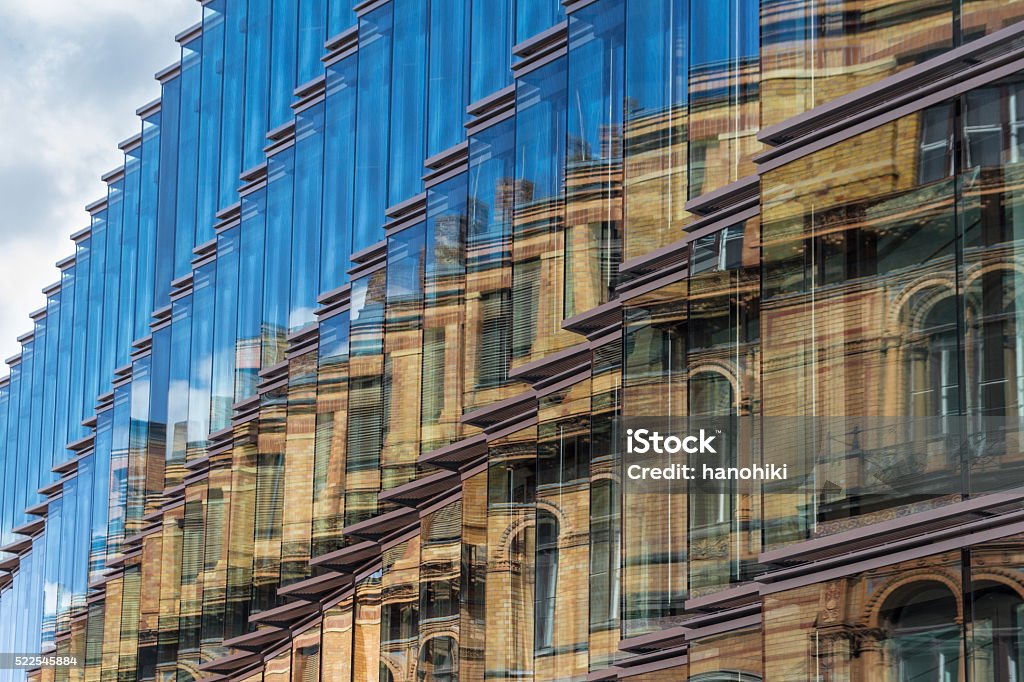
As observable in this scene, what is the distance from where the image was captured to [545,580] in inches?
1230

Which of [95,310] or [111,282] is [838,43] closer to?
[111,282]

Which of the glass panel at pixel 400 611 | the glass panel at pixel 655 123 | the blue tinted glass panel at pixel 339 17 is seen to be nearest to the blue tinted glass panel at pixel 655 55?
the glass panel at pixel 655 123

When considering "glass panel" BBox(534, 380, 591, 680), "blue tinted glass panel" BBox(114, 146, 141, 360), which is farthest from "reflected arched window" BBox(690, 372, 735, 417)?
"blue tinted glass panel" BBox(114, 146, 141, 360)

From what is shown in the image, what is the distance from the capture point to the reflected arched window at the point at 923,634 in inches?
788

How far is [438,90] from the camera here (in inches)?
1559

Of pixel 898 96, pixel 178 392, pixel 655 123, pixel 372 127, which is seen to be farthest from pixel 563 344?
pixel 178 392

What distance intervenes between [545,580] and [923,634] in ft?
37.9

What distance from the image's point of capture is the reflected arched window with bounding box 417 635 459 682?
35.2 metres

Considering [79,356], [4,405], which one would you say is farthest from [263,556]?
[4,405]

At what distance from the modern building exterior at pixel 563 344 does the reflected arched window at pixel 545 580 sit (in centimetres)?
6

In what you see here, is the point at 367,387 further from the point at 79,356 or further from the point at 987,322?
the point at 79,356

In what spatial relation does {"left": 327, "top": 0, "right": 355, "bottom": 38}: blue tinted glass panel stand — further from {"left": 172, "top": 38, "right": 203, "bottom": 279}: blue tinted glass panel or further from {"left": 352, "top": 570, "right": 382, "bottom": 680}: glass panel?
{"left": 352, "top": 570, "right": 382, "bottom": 680}: glass panel

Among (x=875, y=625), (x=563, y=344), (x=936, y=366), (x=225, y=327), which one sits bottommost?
(x=875, y=625)

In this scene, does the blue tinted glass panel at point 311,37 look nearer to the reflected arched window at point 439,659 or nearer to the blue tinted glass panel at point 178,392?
the blue tinted glass panel at point 178,392
